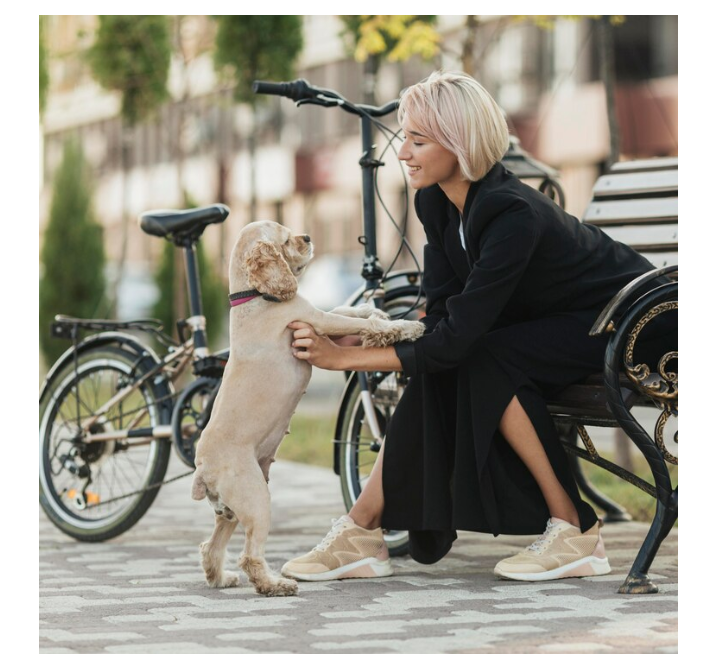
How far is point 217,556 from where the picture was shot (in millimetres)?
4207

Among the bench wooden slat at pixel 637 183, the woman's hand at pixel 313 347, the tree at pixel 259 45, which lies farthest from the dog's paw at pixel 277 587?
the tree at pixel 259 45

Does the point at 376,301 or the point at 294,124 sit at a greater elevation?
the point at 294,124

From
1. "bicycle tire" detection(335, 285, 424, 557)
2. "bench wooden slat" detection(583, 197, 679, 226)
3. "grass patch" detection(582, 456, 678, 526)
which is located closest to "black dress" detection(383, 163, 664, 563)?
"bicycle tire" detection(335, 285, 424, 557)

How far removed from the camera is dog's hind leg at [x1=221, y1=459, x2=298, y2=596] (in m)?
4.01

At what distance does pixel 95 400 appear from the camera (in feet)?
18.9

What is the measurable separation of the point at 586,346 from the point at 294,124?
26013 millimetres

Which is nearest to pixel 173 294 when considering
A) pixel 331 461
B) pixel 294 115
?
pixel 294 115

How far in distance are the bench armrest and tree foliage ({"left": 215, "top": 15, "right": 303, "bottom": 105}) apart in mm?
11392

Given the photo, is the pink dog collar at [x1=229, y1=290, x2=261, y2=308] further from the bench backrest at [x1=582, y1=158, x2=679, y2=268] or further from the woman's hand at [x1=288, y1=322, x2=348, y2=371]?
the bench backrest at [x1=582, y1=158, x2=679, y2=268]

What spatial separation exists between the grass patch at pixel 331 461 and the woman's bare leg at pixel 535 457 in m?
1.64

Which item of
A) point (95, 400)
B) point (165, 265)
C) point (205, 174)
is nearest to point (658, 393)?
point (95, 400)

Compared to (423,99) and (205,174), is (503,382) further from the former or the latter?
(205,174)

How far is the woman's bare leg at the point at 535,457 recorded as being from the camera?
13.9 feet
